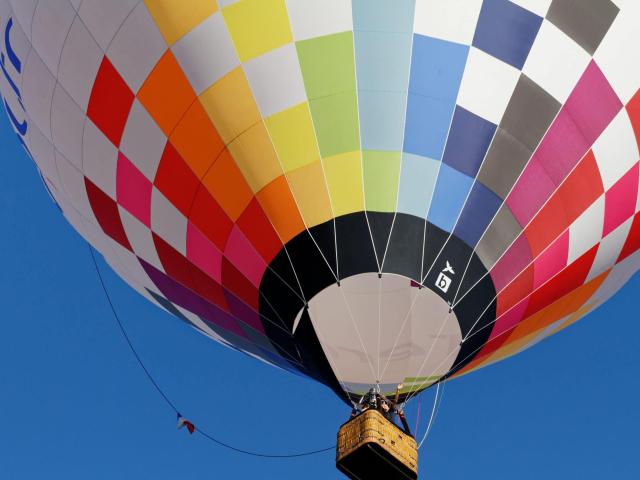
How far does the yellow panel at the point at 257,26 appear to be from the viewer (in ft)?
27.0

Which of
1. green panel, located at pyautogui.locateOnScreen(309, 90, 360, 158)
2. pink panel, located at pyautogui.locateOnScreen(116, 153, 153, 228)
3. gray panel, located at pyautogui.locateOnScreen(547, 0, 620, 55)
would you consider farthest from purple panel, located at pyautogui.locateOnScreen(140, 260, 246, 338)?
gray panel, located at pyautogui.locateOnScreen(547, 0, 620, 55)

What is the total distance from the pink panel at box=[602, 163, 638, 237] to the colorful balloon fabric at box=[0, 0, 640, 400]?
0.05 meters

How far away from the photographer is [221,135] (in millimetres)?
8398

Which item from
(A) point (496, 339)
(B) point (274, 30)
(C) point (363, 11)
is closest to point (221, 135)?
(B) point (274, 30)

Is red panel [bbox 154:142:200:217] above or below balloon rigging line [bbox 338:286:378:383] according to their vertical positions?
above

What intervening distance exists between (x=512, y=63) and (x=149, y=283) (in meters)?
3.90

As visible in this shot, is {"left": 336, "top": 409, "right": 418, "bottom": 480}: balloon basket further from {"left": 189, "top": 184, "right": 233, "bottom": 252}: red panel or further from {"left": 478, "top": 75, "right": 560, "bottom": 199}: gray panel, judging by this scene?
{"left": 478, "top": 75, "right": 560, "bottom": 199}: gray panel

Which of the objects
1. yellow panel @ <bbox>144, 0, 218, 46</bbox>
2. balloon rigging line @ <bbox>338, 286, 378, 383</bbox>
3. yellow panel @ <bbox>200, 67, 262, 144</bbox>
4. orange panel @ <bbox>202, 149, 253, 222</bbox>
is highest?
yellow panel @ <bbox>144, 0, 218, 46</bbox>

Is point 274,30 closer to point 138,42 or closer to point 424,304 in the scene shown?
point 138,42

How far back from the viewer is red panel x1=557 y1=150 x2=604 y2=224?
864 cm

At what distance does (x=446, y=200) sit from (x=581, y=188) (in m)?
1.22

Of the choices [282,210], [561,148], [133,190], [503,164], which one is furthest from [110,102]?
[561,148]

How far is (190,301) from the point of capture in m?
9.77

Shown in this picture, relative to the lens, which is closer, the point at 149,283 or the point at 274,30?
the point at 274,30
